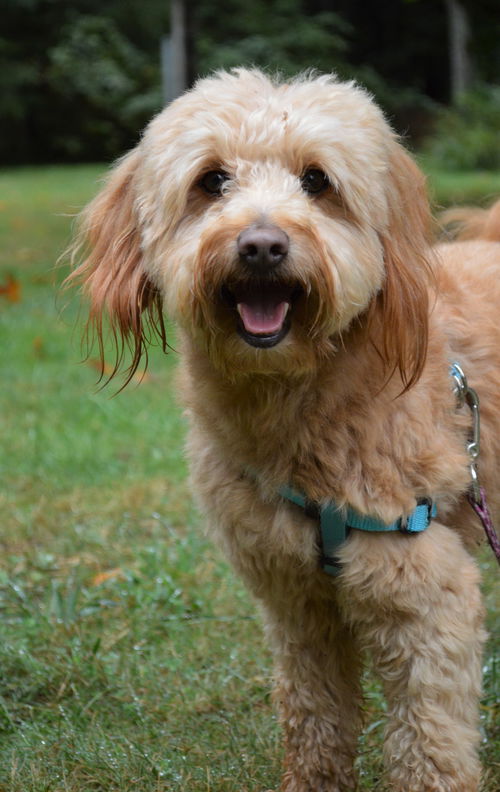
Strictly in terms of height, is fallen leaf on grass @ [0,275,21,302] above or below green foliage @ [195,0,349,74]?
below

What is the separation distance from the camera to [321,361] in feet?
8.86

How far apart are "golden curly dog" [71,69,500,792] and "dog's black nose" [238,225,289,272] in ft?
0.09

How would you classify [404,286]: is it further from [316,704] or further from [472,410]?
[316,704]

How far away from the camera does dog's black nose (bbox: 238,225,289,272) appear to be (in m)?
2.41

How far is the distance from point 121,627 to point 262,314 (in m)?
1.93

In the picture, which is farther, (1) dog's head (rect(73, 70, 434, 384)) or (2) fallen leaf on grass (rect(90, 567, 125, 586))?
(2) fallen leaf on grass (rect(90, 567, 125, 586))

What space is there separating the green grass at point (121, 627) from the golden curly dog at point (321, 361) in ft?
1.48

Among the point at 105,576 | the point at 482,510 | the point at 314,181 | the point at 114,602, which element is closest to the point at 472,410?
the point at 482,510

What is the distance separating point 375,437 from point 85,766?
52.1 inches

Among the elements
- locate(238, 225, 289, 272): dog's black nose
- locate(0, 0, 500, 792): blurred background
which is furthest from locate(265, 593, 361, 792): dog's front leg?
locate(238, 225, 289, 272): dog's black nose

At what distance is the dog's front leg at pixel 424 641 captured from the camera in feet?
8.78

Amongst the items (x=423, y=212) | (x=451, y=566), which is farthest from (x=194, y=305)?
(x=451, y=566)

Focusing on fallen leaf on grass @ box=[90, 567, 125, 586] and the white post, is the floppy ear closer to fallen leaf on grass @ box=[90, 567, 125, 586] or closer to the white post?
fallen leaf on grass @ box=[90, 567, 125, 586]

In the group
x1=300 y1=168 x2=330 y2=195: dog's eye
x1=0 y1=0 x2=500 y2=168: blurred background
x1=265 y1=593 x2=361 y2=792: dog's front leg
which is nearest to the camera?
x1=300 y1=168 x2=330 y2=195: dog's eye
